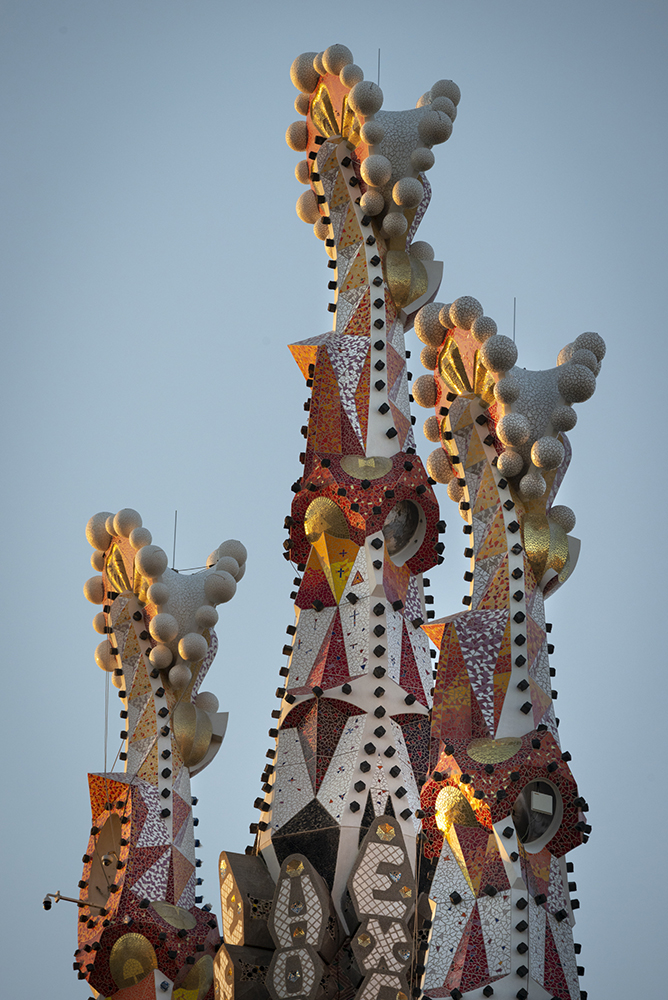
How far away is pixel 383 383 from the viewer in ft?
46.1

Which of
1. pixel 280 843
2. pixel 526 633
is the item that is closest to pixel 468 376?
pixel 526 633

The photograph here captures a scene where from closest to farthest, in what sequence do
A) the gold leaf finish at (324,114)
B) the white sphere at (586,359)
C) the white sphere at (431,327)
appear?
the white sphere at (586,359)
the white sphere at (431,327)
the gold leaf finish at (324,114)

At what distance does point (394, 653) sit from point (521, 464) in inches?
76.3

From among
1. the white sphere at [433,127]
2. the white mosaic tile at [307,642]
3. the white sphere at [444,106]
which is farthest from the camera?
the white sphere at [444,106]

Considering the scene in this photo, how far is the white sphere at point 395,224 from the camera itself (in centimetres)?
1437

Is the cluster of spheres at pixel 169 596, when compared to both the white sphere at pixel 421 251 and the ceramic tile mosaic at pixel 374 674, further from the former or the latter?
the white sphere at pixel 421 251

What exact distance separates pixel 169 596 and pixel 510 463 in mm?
3918

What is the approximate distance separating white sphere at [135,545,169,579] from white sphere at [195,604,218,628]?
0.50 meters

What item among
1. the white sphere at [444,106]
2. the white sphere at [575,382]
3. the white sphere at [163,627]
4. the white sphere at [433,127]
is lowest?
the white sphere at [163,627]

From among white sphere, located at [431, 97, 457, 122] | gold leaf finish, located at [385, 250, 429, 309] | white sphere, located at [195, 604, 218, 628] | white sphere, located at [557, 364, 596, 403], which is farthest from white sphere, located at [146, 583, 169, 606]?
white sphere, located at [431, 97, 457, 122]

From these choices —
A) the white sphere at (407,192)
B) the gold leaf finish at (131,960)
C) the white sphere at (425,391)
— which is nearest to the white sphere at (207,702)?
the gold leaf finish at (131,960)

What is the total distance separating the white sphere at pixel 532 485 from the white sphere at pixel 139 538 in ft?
13.7

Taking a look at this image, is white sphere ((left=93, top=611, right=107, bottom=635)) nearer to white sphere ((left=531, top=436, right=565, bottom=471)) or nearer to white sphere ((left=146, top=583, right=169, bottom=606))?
white sphere ((left=146, top=583, right=169, bottom=606))

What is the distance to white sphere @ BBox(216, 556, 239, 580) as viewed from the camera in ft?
49.9
